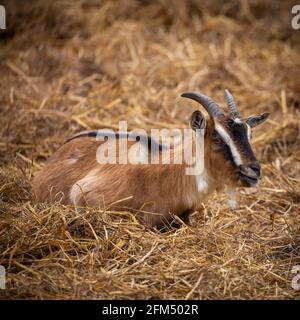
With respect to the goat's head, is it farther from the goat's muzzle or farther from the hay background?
the hay background

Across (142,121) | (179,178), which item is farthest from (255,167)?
(142,121)

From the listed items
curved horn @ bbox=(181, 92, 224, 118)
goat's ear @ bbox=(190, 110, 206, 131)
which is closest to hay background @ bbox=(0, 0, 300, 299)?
goat's ear @ bbox=(190, 110, 206, 131)

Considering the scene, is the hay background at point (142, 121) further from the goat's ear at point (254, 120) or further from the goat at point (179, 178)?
the goat's ear at point (254, 120)

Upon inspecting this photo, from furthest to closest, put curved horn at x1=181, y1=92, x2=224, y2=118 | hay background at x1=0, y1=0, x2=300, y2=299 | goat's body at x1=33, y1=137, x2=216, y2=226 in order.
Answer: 1. goat's body at x1=33, y1=137, x2=216, y2=226
2. curved horn at x1=181, y1=92, x2=224, y2=118
3. hay background at x1=0, y1=0, x2=300, y2=299

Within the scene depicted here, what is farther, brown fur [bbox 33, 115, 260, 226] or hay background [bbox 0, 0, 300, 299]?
brown fur [bbox 33, 115, 260, 226]

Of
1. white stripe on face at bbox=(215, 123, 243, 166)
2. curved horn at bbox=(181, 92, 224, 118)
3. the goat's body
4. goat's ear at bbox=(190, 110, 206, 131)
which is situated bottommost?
the goat's body

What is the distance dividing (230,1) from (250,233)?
719 centimetres

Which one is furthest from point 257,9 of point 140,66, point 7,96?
point 7,96

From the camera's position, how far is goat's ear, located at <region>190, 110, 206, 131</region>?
18.7 feet

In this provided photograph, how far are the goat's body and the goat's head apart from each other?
0.33 meters

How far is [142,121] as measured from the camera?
835cm

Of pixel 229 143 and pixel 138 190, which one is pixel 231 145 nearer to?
pixel 229 143

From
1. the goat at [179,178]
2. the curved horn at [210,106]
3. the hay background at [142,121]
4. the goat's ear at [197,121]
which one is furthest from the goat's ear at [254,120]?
the hay background at [142,121]

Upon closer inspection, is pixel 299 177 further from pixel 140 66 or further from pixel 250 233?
pixel 140 66
